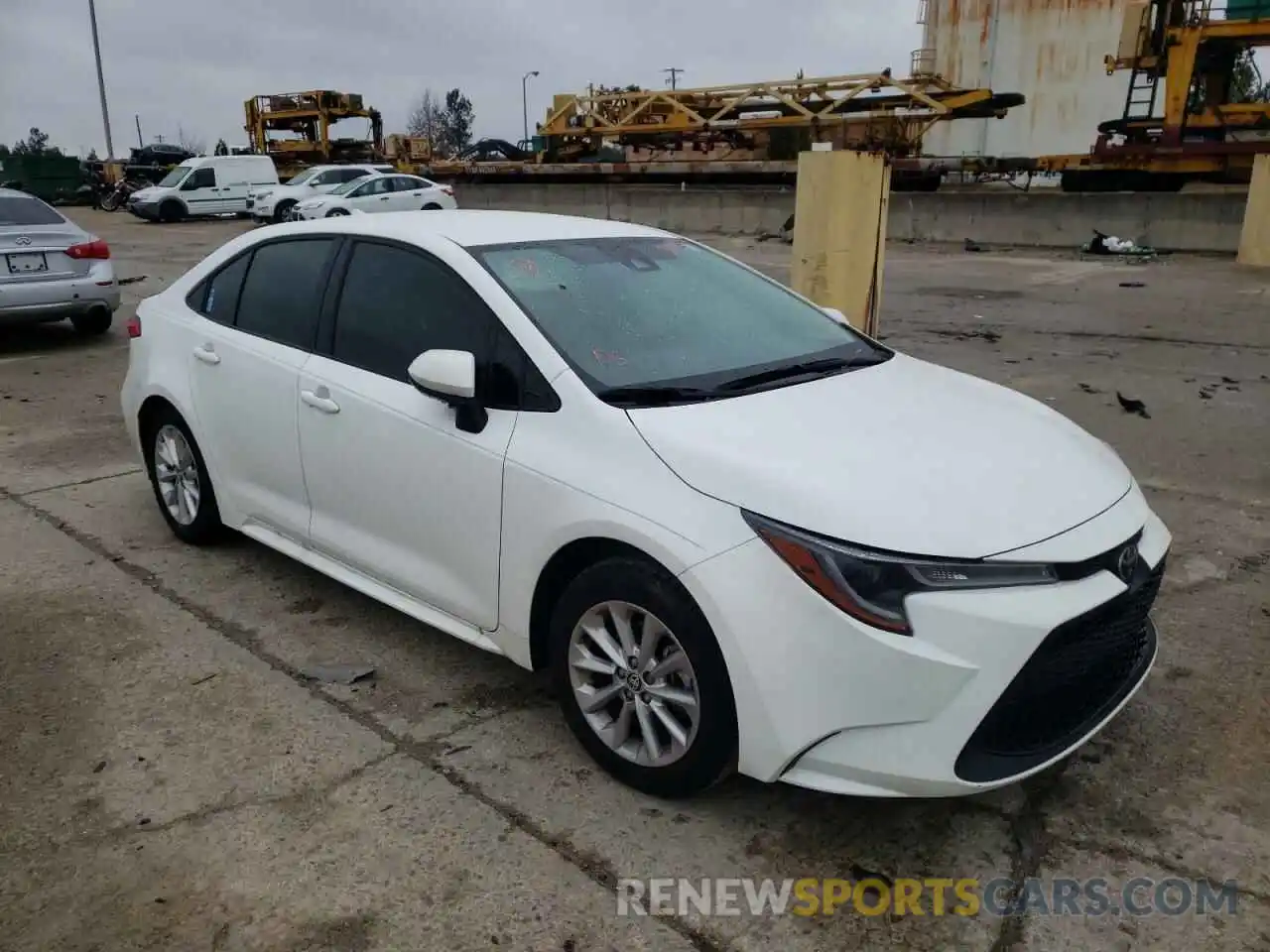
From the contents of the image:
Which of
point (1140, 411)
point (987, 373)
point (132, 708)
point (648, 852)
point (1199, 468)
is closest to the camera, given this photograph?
point (648, 852)

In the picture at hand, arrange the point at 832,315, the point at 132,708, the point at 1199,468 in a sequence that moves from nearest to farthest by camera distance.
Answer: the point at 132,708 → the point at 832,315 → the point at 1199,468

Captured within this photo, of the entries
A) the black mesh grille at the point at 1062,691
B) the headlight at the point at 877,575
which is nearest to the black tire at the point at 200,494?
the headlight at the point at 877,575

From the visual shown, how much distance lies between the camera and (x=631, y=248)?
3.96m

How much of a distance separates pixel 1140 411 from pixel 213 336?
615 centimetres

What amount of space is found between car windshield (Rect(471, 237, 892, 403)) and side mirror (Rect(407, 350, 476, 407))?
284mm

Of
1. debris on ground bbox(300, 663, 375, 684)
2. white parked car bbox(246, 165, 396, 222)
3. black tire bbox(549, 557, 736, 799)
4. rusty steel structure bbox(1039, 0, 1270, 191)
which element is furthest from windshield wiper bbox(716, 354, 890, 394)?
white parked car bbox(246, 165, 396, 222)

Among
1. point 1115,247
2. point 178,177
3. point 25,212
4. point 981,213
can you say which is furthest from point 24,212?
point 178,177

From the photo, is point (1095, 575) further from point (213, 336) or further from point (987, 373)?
point (987, 373)

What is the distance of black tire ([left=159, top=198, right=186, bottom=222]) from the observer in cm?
3127

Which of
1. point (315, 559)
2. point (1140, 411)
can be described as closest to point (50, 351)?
point (315, 559)

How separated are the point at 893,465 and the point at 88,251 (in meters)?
9.62

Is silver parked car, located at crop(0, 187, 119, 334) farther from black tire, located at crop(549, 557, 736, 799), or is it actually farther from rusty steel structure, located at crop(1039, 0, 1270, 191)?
rusty steel structure, located at crop(1039, 0, 1270, 191)

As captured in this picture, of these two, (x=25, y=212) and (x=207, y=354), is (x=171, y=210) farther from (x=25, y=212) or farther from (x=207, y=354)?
(x=207, y=354)

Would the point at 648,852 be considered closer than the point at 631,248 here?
Yes
